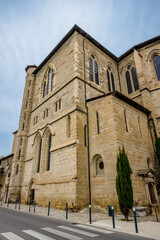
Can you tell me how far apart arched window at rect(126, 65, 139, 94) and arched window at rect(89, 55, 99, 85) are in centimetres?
499

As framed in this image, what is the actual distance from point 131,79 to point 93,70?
19.3 feet

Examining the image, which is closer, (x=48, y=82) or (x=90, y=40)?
(x=90, y=40)

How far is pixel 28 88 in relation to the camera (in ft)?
76.7

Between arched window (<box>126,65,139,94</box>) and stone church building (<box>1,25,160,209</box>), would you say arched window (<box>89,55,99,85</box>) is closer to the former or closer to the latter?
stone church building (<box>1,25,160,209</box>)

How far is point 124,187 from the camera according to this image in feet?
26.6

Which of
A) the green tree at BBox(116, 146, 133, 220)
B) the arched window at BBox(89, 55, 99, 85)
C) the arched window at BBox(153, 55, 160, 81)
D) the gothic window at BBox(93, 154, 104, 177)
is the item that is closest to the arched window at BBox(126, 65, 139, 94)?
the arched window at BBox(153, 55, 160, 81)

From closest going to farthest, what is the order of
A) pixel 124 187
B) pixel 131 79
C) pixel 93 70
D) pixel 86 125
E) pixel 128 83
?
pixel 124 187
pixel 86 125
pixel 93 70
pixel 131 79
pixel 128 83

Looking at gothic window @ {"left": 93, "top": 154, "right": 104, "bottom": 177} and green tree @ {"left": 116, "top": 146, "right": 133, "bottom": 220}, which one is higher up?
gothic window @ {"left": 93, "top": 154, "right": 104, "bottom": 177}

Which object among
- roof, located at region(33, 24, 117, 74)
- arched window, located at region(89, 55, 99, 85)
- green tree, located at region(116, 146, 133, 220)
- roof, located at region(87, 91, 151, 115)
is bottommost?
green tree, located at region(116, 146, 133, 220)

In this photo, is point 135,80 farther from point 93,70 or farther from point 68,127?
point 68,127

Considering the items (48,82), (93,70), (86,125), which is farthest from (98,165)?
(48,82)

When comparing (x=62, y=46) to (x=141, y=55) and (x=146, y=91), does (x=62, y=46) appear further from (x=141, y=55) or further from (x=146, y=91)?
(x=146, y=91)

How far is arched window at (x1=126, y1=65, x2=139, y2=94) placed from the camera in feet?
63.7

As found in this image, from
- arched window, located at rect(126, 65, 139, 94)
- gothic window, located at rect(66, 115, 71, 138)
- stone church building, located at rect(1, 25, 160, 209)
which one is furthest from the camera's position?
arched window, located at rect(126, 65, 139, 94)
